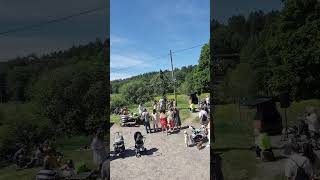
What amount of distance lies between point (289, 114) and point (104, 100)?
3157 mm

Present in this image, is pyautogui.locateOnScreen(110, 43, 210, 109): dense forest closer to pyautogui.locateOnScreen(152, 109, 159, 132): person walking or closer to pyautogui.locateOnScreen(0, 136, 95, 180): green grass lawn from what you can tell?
pyautogui.locateOnScreen(152, 109, 159, 132): person walking

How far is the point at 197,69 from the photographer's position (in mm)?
14109

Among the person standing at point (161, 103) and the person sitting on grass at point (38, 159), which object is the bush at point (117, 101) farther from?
the person sitting on grass at point (38, 159)

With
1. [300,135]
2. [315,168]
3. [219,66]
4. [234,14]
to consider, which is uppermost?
[234,14]

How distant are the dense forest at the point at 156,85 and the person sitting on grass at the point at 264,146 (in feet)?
19.3

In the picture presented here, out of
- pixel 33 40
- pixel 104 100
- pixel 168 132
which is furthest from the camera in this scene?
pixel 168 132

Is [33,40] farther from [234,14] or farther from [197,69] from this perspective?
[197,69]

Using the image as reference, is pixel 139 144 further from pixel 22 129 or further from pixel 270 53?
pixel 270 53

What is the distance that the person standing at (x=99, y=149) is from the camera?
8305 mm

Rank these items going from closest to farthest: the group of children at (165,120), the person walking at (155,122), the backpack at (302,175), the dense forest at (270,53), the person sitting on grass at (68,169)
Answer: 1. the backpack at (302,175)
2. the dense forest at (270,53)
3. the person sitting on grass at (68,169)
4. the person walking at (155,122)
5. the group of children at (165,120)

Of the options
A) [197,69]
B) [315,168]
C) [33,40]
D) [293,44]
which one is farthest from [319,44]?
[197,69]

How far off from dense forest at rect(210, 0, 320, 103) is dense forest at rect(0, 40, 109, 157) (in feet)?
6.77

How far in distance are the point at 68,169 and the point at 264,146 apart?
129 inches

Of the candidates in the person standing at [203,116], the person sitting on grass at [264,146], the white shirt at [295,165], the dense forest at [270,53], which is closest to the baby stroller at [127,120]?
the person standing at [203,116]
